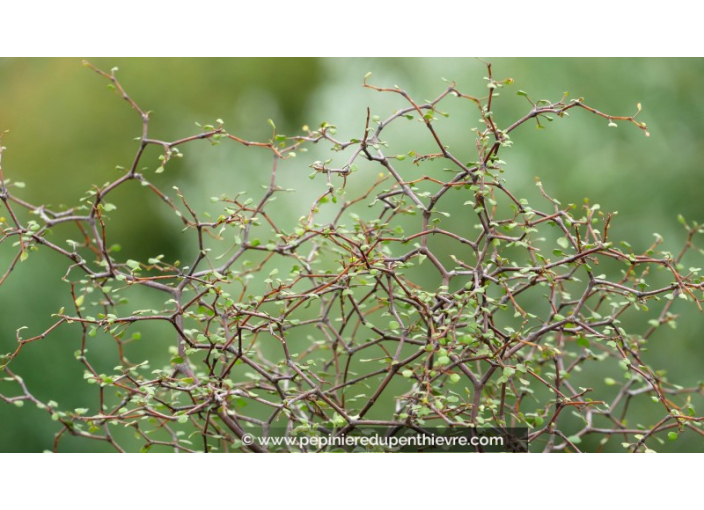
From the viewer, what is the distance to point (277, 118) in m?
3.48

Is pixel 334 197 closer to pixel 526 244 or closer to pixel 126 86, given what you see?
pixel 526 244

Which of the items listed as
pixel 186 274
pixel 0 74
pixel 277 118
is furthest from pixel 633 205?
pixel 0 74

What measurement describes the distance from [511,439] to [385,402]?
48.5 inches

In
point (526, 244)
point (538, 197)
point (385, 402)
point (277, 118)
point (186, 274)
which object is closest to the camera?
point (526, 244)

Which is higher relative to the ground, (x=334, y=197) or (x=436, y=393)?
(x=334, y=197)

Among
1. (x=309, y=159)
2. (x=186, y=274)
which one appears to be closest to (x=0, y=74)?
(x=309, y=159)

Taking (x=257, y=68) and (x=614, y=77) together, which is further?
(x=257, y=68)

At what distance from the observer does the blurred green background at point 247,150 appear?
109 inches

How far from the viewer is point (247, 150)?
3.18 meters

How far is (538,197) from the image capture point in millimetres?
2748

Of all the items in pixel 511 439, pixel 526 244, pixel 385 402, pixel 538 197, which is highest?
pixel 538 197

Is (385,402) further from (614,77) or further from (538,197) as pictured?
(614,77)

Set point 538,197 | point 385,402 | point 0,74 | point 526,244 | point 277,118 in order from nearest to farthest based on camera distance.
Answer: point 526,244, point 385,402, point 538,197, point 0,74, point 277,118

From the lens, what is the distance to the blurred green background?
9.07 ft
